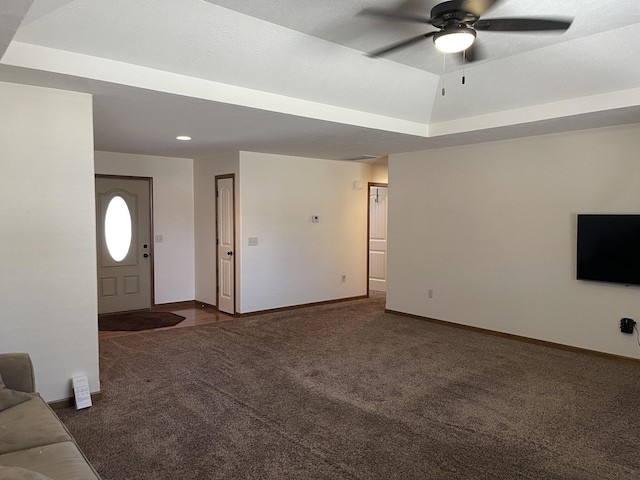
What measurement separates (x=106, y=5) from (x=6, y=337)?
2369mm

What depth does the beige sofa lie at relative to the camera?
6.36 feet

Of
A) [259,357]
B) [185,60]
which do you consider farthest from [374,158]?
[185,60]

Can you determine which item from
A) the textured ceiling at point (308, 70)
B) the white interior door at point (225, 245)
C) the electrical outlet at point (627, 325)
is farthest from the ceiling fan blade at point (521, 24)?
the white interior door at point (225, 245)

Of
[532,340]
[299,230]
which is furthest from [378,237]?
[532,340]

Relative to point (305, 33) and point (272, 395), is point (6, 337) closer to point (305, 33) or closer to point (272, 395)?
point (272, 395)

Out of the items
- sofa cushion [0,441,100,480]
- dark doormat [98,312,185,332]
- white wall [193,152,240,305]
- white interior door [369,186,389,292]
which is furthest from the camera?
white interior door [369,186,389,292]

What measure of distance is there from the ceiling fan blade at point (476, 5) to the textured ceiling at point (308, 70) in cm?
61

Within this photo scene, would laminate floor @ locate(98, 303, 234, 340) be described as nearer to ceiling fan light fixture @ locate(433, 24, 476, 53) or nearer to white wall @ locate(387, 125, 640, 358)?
white wall @ locate(387, 125, 640, 358)

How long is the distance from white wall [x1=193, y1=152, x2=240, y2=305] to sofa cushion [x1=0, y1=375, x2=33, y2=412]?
15.0 ft

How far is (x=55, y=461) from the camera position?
198 cm

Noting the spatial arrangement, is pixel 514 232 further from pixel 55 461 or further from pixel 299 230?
pixel 55 461

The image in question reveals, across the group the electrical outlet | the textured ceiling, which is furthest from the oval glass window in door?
the electrical outlet

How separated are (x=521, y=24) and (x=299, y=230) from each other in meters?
5.12

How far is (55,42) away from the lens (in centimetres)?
288
